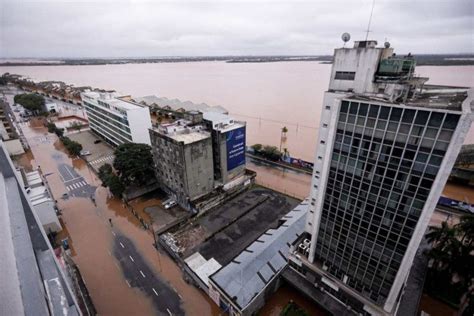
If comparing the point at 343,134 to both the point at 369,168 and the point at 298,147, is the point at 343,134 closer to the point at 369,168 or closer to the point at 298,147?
the point at 369,168

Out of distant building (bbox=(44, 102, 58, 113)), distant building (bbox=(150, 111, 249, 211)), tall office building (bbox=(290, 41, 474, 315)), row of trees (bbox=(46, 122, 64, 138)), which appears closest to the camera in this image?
tall office building (bbox=(290, 41, 474, 315))

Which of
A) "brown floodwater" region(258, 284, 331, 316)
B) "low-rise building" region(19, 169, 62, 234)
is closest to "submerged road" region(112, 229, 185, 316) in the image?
"brown floodwater" region(258, 284, 331, 316)

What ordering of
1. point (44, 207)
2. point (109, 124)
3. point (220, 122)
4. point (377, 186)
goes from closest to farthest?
point (377, 186) < point (44, 207) < point (220, 122) < point (109, 124)

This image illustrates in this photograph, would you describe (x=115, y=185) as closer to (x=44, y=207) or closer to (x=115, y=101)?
(x=44, y=207)

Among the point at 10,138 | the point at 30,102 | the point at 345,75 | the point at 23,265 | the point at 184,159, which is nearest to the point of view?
the point at 23,265

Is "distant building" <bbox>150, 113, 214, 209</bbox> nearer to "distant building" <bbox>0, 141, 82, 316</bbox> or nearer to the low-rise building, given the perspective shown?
the low-rise building

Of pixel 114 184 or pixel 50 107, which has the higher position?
pixel 50 107

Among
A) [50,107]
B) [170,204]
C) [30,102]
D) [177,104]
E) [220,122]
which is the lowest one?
[170,204]

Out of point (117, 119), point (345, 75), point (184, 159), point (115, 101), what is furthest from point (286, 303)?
point (115, 101)
